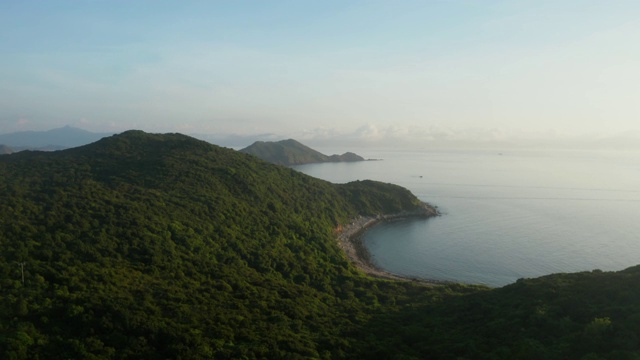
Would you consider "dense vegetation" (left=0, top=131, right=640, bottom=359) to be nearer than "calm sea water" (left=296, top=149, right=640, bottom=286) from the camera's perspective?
Yes

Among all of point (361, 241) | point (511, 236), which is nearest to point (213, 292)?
point (361, 241)

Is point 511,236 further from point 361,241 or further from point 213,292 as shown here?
point 213,292

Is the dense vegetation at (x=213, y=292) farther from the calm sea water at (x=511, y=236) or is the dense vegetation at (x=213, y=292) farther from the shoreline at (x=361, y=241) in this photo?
the calm sea water at (x=511, y=236)

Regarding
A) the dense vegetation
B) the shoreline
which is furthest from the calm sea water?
the dense vegetation

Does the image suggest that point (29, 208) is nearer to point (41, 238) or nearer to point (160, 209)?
point (41, 238)

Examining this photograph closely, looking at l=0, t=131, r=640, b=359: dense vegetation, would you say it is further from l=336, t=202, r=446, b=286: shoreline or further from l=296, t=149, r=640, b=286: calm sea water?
l=296, t=149, r=640, b=286: calm sea water

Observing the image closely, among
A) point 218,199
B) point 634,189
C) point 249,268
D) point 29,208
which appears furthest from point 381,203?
point 634,189
